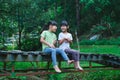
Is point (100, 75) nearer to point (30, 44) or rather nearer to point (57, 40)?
point (57, 40)

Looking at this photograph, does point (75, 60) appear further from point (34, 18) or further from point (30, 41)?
point (30, 41)

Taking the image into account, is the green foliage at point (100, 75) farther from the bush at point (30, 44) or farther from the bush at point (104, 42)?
the bush at point (104, 42)

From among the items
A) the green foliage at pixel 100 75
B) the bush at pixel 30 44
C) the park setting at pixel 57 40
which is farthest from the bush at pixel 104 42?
the green foliage at pixel 100 75

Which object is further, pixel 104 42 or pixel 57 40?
pixel 104 42

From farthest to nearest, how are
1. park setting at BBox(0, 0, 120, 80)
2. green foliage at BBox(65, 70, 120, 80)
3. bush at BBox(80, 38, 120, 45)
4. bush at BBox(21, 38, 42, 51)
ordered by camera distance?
1. bush at BBox(80, 38, 120, 45)
2. bush at BBox(21, 38, 42, 51)
3. green foliage at BBox(65, 70, 120, 80)
4. park setting at BBox(0, 0, 120, 80)

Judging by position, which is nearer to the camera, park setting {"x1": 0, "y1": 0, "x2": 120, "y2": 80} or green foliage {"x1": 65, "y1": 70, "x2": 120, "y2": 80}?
park setting {"x1": 0, "y1": 0, "x2": 120, "y2": 80}

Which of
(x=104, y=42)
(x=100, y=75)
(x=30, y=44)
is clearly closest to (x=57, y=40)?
(x=100, y=75)

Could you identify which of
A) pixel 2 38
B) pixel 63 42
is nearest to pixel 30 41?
pixel 2 38

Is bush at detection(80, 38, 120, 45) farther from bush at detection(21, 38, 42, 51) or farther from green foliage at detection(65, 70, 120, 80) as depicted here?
green foliage at detection(65, 70, 120, 80)

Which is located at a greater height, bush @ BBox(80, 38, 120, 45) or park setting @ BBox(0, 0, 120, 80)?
park setting @ BBox(0, 0, 120, 80)

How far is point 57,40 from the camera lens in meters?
11.4

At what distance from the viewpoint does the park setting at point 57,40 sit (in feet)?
27.2

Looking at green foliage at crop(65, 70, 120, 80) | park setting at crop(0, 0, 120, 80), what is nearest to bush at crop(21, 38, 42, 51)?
park setting at crop(0, 0, 120, 80)

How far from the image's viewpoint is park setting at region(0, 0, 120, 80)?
8.28 m
